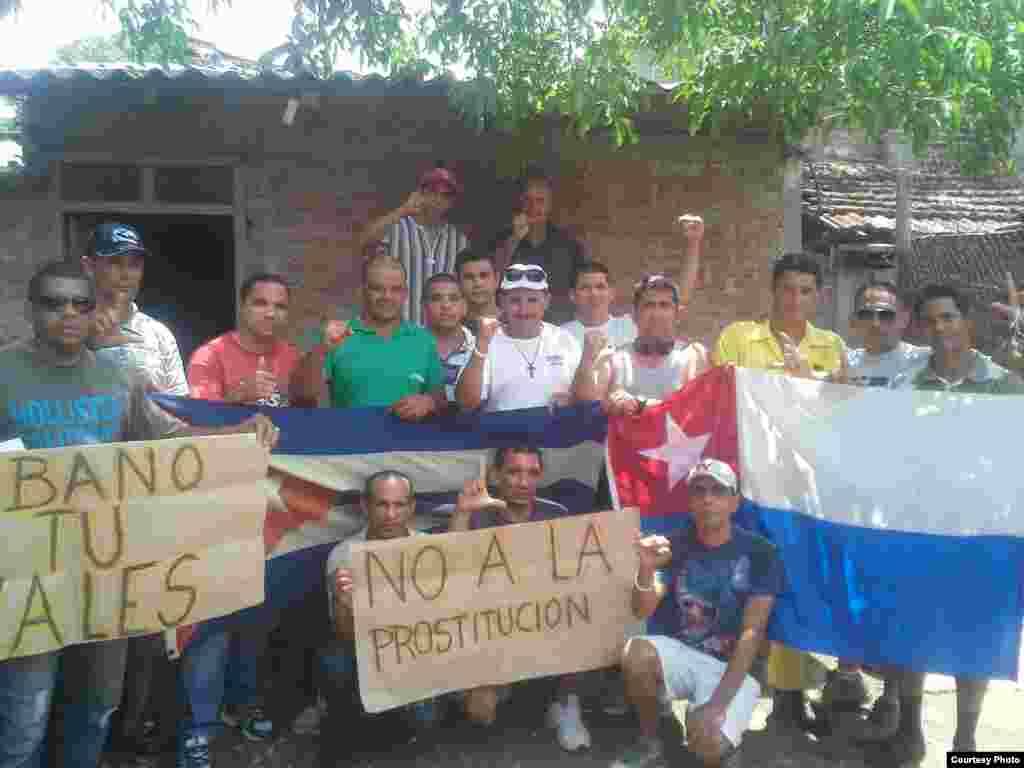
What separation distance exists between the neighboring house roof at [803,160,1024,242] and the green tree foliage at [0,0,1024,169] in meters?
5.78

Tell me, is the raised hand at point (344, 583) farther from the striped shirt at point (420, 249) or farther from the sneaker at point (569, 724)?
the striped shirt at point (420, 249)

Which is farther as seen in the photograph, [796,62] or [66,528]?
[796,62]

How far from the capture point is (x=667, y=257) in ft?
22.1

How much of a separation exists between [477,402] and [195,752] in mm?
→ 1661

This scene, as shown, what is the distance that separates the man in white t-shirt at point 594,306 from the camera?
447cm

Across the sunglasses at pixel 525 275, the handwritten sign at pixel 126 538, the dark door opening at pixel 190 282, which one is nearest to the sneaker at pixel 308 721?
the handwritten sign at pixel 126 538

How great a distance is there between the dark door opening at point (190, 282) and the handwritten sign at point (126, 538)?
627 centimetres

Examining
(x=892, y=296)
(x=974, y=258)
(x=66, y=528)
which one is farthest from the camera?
(x=974, y=258)

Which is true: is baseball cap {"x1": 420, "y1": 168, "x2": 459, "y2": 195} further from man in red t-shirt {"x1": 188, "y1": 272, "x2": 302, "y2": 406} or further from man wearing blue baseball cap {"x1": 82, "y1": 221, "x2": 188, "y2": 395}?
man wearing blue baseball cap {"x1": 82, "y1": 221, "x2": 188, "y2": 395}

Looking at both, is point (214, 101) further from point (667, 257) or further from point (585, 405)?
point (585, 405)

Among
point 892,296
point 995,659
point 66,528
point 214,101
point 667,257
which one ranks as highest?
point 214,101

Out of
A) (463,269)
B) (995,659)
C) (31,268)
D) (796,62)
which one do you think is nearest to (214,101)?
(31,268)

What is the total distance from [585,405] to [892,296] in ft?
4.71

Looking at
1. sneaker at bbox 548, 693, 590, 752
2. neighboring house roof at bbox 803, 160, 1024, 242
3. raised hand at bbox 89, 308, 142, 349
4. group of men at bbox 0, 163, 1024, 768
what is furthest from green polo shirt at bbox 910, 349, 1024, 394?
neighboring house roof at bbox 803, 160, 1024, 242
